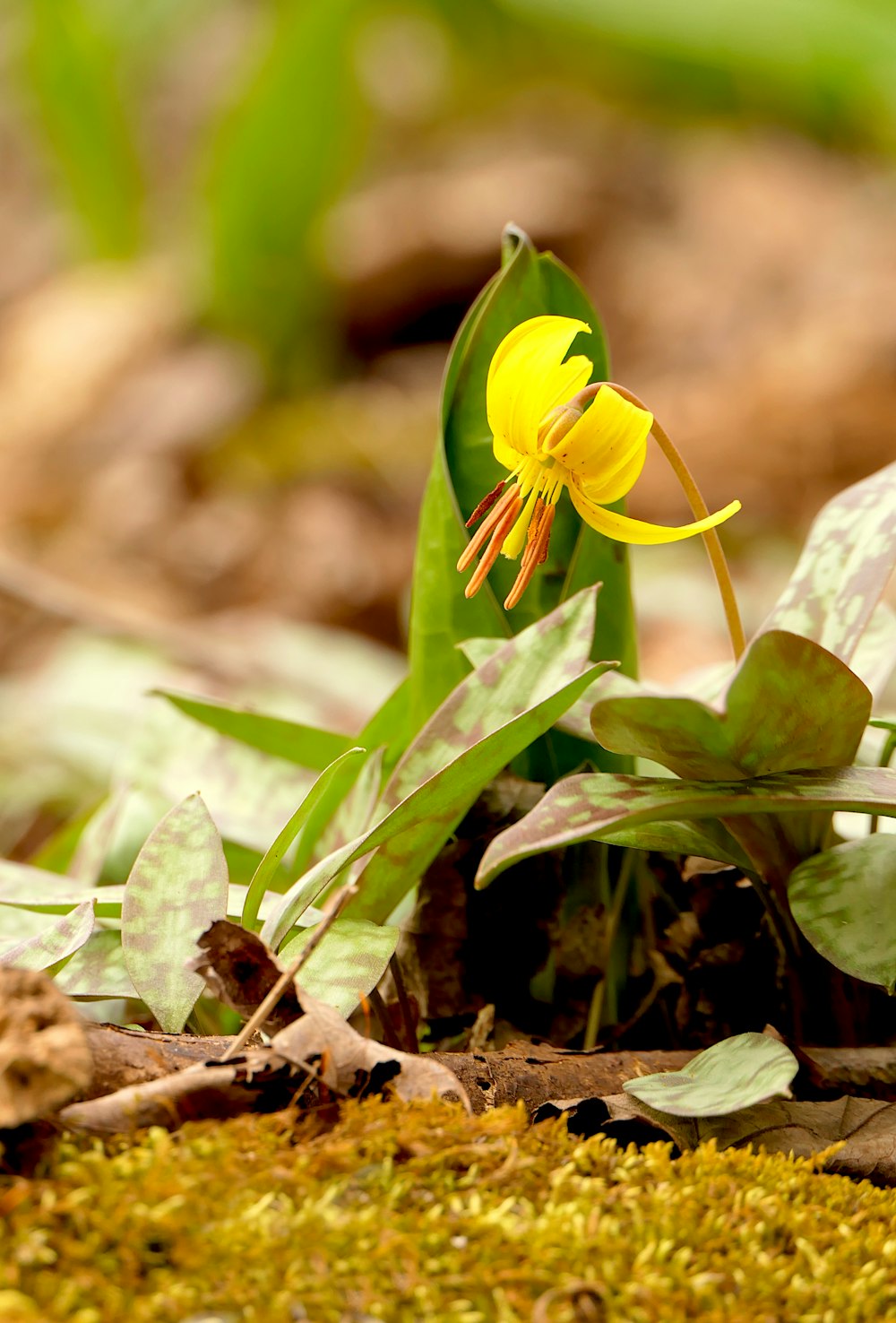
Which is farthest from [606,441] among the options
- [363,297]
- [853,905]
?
[363,297]

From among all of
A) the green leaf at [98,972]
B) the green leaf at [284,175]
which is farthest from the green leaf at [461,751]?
the green leaf at [284,175]

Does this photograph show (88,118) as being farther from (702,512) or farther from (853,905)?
(853,905)

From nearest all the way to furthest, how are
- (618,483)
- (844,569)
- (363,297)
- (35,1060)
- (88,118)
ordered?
(35,1060) → (618,483) → (844,569) → (88,118) → (363,297)

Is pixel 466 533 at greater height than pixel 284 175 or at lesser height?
lesser

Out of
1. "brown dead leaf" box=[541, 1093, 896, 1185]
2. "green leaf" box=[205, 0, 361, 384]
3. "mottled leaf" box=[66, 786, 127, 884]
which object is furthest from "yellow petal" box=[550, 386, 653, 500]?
"green leaf" box=[205, 0, 361, 384]

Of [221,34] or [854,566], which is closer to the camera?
[854,566]

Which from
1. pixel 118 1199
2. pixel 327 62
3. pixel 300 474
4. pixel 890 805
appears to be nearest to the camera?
pixel 118 1199

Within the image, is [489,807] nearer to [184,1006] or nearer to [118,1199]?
[184,1006]

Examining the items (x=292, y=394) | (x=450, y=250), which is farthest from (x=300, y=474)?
(x=450, y=250)
